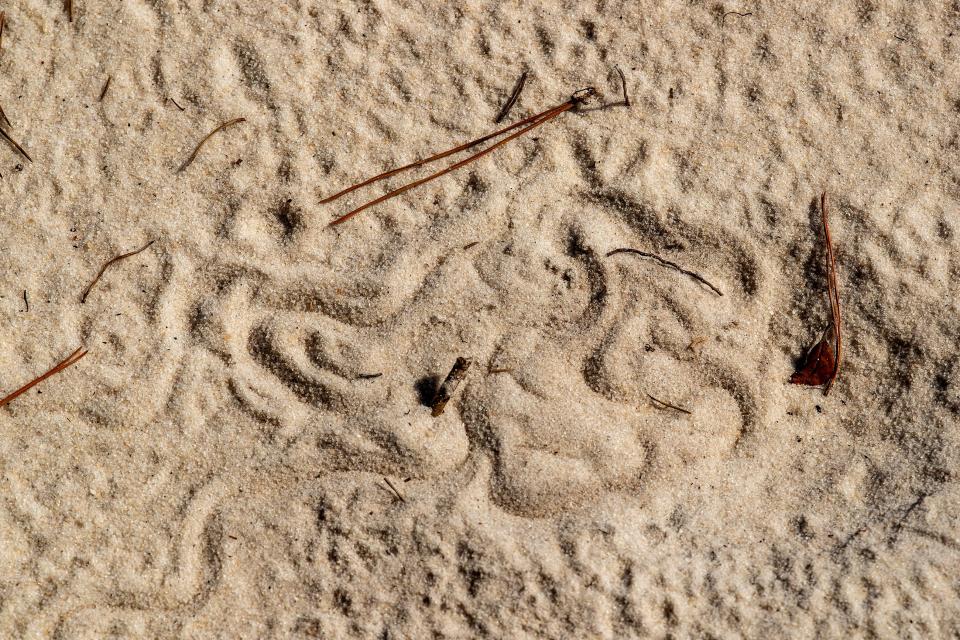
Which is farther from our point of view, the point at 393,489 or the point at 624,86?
the point at 624,86

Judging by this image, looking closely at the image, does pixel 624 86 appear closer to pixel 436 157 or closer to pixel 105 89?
pixel 436 157

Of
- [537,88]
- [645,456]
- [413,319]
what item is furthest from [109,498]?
[537,88]

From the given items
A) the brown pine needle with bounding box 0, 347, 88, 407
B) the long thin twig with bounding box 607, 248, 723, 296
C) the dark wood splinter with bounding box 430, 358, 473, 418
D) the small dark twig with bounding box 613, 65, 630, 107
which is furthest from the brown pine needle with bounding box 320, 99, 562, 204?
the brown pine needle with bounding box 0, 347, 88, 407

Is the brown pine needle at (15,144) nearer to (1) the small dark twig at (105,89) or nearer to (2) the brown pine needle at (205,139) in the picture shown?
(1) the small dark twig at (105,89)

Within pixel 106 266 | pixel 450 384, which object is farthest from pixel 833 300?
pixel 106 266

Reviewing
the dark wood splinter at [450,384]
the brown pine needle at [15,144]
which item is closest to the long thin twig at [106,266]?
the brown pine needle at [15,144]

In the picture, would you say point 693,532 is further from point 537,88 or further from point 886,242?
point 537,88
